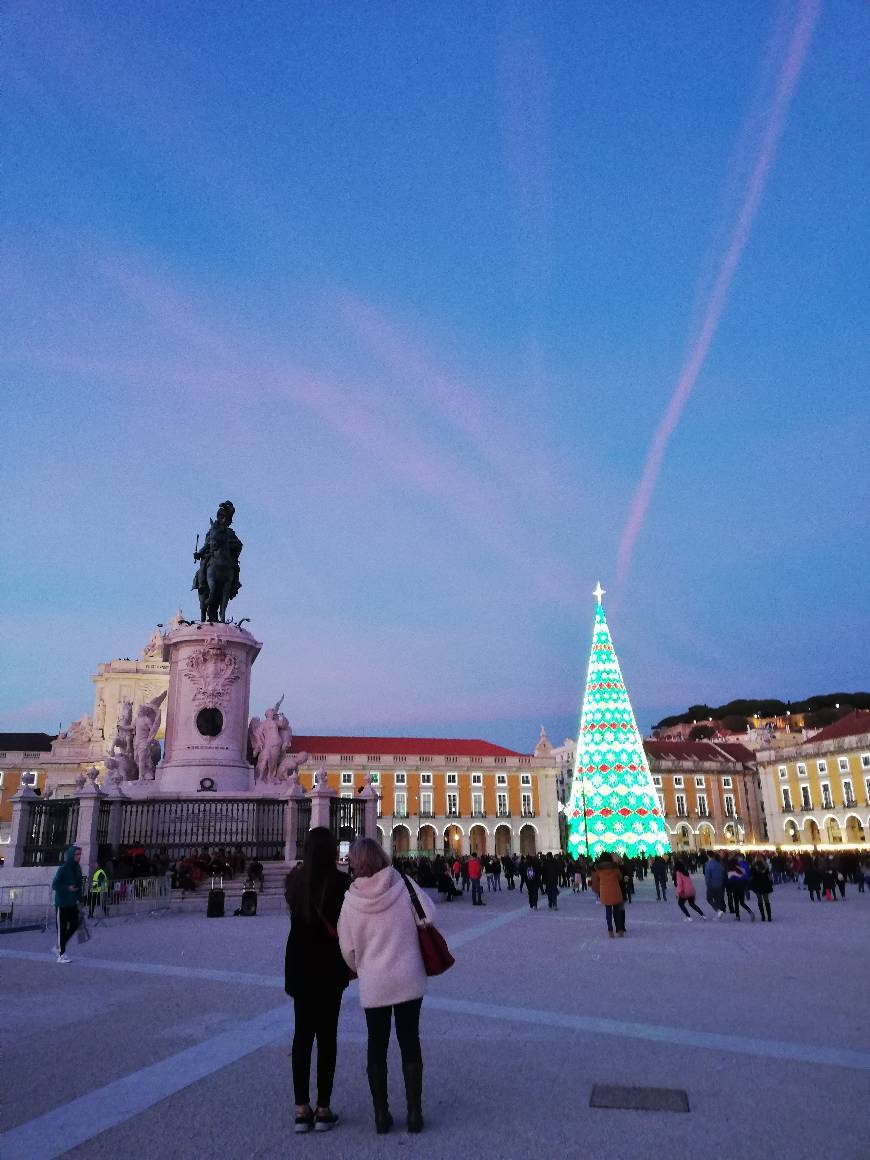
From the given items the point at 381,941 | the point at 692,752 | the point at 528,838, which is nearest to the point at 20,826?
the point at 381,941

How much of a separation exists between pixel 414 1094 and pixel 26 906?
1703 cm

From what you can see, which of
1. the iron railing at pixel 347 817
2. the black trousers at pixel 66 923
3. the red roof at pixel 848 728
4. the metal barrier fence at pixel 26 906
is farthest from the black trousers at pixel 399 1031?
the red roof at pixel 848 728

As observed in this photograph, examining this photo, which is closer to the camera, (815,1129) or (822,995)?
(815,1129)

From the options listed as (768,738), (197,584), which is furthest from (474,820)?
(197,584)

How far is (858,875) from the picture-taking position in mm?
28031

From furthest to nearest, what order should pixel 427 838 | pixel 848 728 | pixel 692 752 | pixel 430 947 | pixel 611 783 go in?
pixel 692 752 → pixel 427 838 → pixel 848 728 → pixel 611 783 → pixel 430 947

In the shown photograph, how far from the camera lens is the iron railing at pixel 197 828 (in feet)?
68.7

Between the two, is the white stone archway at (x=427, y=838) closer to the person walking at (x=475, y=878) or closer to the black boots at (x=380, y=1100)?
the person walking at (x=475, y=878)

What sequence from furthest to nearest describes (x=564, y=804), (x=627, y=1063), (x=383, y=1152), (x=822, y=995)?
(x=564, y=804)
(x=822, y=995)
(x=627, y=1063)
(x=383, y=1152)

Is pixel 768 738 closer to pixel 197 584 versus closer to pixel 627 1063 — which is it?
pixel 197 584

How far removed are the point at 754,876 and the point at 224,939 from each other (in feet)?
31.8

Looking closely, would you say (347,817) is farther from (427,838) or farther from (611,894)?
(427,838)

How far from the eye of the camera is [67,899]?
1023 centimetres

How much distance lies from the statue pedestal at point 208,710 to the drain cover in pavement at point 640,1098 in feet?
63.2
